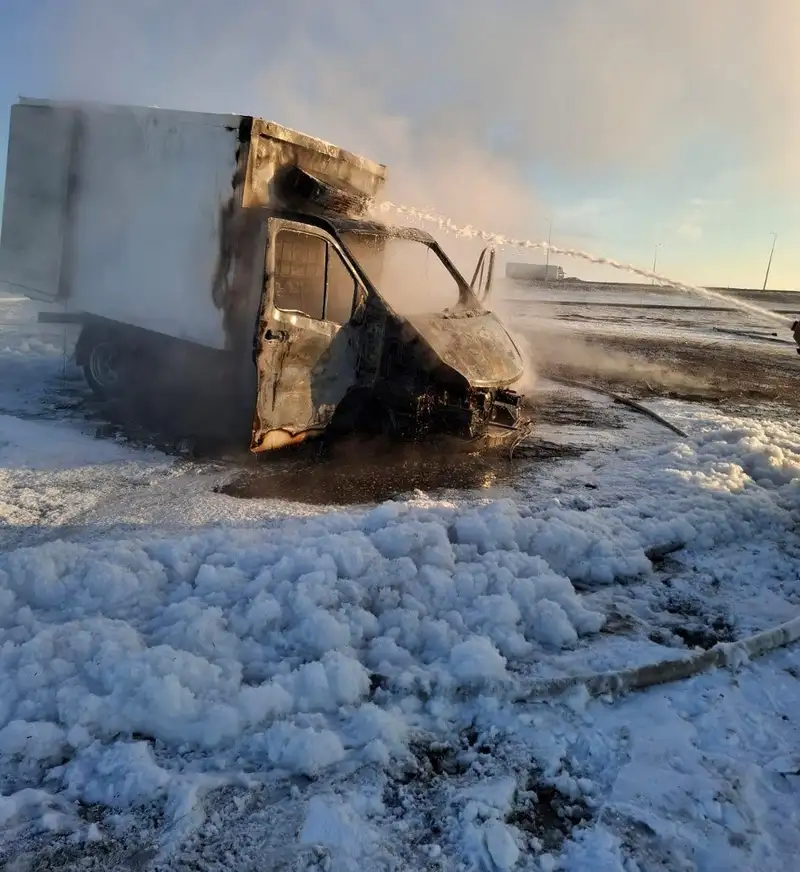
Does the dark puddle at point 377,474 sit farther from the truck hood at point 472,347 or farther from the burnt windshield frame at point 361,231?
the burnt windshield frame at point 361,231

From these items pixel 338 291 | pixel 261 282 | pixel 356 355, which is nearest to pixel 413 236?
pixel 338 291

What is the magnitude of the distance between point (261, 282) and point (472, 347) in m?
2.17

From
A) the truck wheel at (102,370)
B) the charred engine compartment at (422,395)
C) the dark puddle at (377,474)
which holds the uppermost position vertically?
the charred engine compartment at (422,395)

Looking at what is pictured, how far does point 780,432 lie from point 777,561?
141 inches

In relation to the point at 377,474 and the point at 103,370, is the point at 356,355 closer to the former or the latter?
the point at 377,474

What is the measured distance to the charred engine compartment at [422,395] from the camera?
6000 mm

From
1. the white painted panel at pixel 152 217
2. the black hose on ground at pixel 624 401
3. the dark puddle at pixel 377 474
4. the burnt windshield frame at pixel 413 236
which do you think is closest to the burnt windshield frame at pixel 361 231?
the burnt windshield frame at pixel 413 236

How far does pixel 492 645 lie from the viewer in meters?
3.04

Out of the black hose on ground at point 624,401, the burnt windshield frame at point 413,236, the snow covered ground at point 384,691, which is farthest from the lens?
the black hose on ground at point 624,401

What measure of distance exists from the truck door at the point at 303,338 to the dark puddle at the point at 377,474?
12.0 inches

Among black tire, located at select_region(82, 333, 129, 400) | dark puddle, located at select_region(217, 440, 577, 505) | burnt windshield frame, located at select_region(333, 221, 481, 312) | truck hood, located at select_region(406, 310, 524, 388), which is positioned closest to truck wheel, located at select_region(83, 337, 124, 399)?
black tire, located at select_region(82, 333, 129, 400)

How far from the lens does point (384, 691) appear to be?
111 inches

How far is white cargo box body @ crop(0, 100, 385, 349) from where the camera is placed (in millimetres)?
5938

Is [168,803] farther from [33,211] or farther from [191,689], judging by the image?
[33,211]
